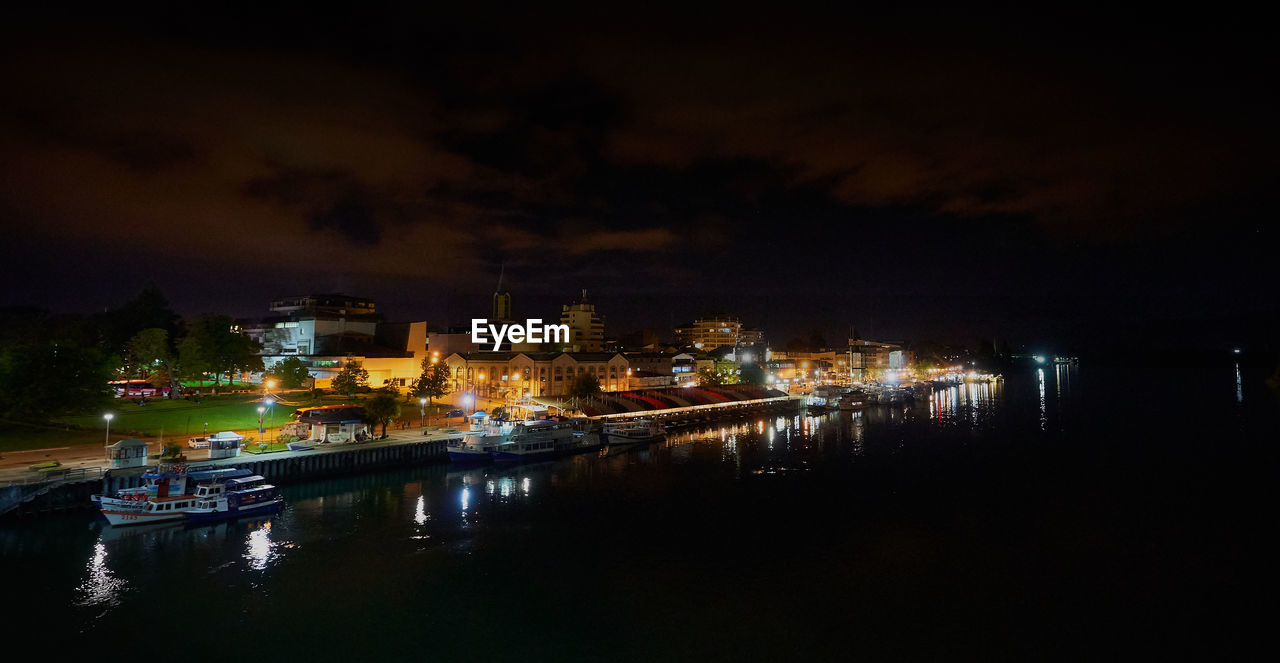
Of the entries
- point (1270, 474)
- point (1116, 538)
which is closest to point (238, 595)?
point (1116, 538)

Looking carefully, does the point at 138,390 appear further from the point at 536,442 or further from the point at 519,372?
the point at 536,442

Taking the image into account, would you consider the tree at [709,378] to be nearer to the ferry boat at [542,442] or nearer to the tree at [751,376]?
the tree at [751,376]

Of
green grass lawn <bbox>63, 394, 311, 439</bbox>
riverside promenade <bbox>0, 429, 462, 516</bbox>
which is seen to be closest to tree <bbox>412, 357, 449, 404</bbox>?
green grass lawn <bbox>63, 394, 311, 439</bbox>

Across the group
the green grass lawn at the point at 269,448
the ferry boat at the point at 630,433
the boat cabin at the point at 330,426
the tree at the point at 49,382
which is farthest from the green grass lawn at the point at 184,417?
the ferry boat at the point at 630,433

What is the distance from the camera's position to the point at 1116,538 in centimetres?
2509

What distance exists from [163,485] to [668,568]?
2070 centimetres

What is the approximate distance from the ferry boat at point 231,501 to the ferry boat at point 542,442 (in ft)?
46.9

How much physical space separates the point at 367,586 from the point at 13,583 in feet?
34.1

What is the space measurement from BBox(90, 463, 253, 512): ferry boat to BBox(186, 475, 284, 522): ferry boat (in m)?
0.76

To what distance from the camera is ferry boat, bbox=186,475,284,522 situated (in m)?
25.7

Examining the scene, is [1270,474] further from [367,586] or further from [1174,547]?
[367,586]

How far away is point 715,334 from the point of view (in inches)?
5915

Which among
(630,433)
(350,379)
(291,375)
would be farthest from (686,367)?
(291,375)

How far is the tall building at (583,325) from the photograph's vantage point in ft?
342
